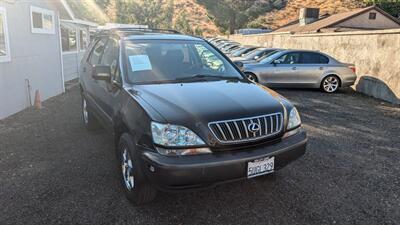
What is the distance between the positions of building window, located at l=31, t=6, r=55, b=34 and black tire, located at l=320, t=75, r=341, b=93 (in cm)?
900

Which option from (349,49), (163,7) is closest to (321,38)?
(349,49)

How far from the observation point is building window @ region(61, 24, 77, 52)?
13.4 metres

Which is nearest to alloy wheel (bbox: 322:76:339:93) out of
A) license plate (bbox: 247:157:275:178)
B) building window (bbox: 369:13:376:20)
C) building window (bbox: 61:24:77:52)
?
license plate (bbox: 247:157:275:178)

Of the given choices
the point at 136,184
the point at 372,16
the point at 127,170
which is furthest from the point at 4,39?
the point at 372,16

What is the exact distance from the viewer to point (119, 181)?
13.5 feet

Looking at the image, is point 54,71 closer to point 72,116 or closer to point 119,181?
point 72,116

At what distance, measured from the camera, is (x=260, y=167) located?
318 centimetres

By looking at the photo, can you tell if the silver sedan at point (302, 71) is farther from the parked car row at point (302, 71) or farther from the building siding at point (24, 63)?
the building siding at point (24, 63)

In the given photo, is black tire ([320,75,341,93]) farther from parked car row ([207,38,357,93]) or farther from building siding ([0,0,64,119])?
building siding ([0,0,64,119])

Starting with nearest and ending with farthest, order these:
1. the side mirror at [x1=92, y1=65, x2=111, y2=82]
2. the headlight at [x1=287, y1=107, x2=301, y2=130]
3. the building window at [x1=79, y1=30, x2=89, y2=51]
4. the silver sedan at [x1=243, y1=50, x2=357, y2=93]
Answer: the headlight at [x1=287, y1=107, x2=301, y2=130] < the side mirror at [x1=92, y1=65, x2=111, y2=82] < the silver sedan at [x1=243, y1=50, x2=357, y2=93] < the building window at [x1=79, y1=30, x2=89, y2=51]

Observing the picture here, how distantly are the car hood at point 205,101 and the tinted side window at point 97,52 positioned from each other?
1.90 meters

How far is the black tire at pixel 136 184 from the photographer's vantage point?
3.24 meters

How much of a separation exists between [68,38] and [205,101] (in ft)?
41.0

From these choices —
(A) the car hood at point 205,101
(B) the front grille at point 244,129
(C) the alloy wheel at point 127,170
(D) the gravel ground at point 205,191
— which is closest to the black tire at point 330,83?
(D) the gravel ground at point 205,191
